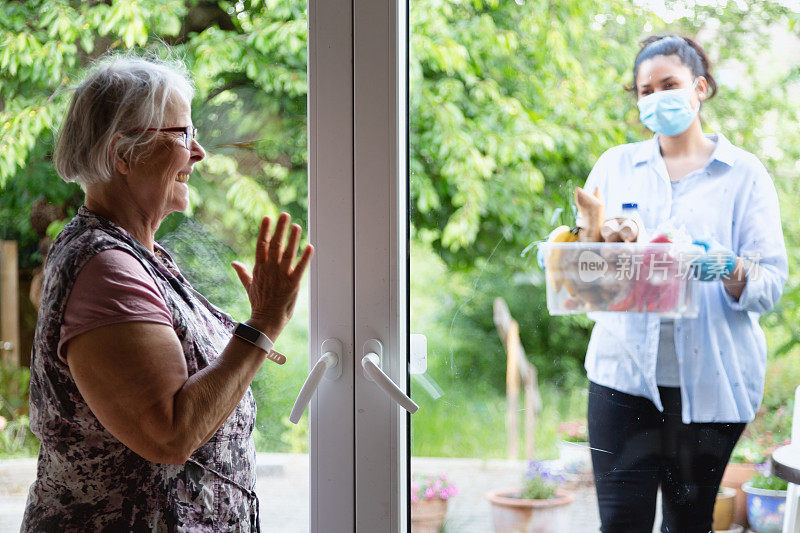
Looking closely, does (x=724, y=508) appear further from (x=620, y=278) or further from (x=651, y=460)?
(x=620, y=278)

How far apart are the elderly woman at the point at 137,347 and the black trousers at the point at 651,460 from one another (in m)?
0.63

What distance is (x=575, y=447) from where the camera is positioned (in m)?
1.38

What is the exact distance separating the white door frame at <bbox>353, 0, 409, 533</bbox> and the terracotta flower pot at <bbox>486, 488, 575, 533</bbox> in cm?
19

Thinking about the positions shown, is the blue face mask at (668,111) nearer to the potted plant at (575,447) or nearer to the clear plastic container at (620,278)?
the clear plastic container at (620,278)

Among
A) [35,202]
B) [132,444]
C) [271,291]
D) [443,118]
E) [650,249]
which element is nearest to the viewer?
[132,444]

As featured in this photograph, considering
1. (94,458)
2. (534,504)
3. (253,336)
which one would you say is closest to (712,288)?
(534,504)

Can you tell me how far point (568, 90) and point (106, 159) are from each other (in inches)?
32.2

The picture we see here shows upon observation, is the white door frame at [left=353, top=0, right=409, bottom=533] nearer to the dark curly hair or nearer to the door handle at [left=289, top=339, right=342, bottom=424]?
the door handle at [left=289, top=339, right=342, bottom=424]

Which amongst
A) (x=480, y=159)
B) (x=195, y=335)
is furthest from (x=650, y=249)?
(x=195, y=335)

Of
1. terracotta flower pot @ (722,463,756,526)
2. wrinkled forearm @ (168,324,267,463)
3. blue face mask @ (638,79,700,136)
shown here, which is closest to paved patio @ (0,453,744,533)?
terracotta flower pot @ (722,463,756,526)

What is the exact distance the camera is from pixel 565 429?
1.38 m

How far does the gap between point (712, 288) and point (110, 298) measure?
0.99 meters

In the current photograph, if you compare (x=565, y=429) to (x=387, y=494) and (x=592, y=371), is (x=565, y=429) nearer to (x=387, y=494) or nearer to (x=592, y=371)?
(x=592, y=371)

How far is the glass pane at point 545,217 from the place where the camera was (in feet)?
4.21
